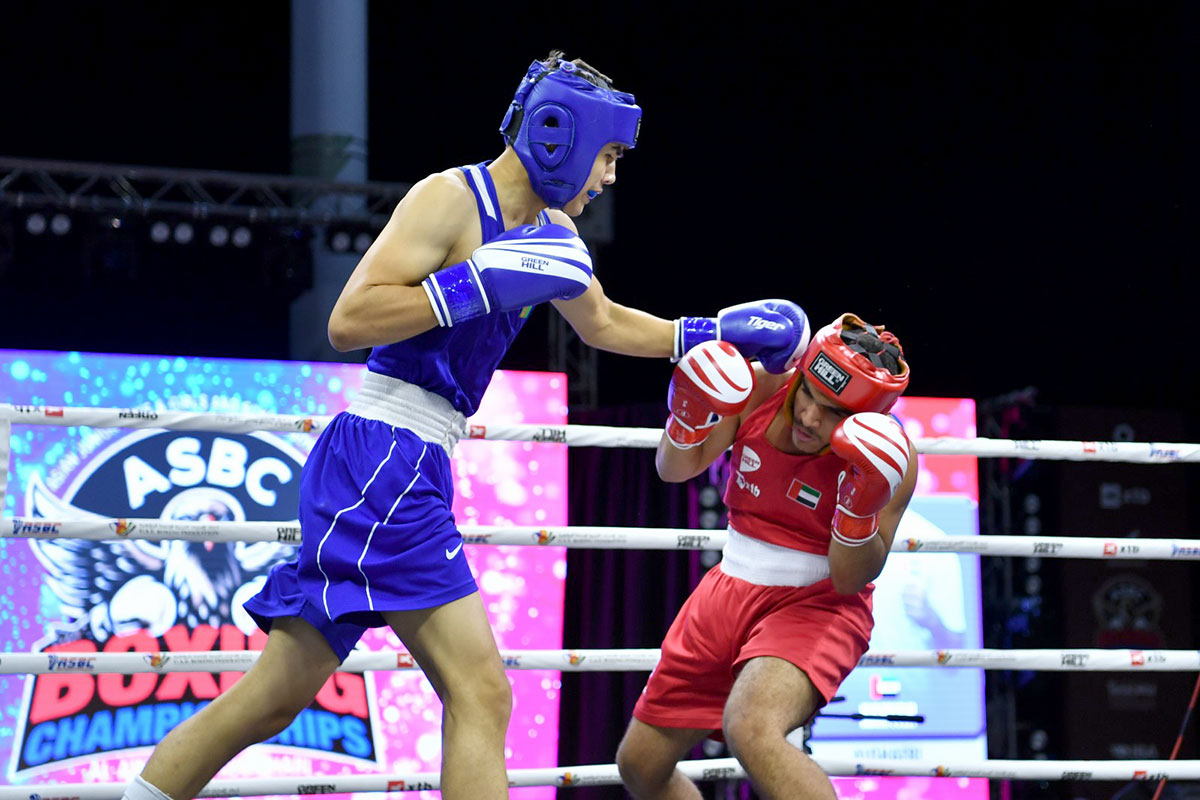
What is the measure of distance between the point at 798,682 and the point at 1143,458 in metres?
1.11

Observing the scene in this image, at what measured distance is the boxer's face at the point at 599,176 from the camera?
2.20 m

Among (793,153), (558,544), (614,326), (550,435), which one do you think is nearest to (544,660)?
(558,544)

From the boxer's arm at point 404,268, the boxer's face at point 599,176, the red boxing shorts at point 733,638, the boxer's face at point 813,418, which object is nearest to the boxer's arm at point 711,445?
the boxer's face at point 813,418

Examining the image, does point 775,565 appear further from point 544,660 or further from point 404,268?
point 404,268

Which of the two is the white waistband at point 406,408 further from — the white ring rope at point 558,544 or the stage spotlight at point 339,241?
the stage spotlight at point 339,241

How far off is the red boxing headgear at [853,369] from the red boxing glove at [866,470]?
5 cm

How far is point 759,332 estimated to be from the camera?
2.44 m

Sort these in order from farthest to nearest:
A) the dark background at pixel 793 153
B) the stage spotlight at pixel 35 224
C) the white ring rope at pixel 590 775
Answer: the dark background at pixel 793 153 → the stage spotlight at pixel 35 224 → the white ring rope at pixel 590 775

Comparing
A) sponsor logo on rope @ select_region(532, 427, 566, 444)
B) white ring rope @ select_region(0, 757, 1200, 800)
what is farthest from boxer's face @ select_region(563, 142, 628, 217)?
white ring rope @ select_region(0, 757, 1200, 800)

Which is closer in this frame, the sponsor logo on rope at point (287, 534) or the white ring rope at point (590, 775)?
the white ring rope at point (590, 775)

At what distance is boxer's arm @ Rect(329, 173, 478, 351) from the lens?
1954 millimetres

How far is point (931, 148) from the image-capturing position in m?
7.11

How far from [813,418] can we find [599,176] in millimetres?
603

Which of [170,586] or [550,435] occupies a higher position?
[550,435]
